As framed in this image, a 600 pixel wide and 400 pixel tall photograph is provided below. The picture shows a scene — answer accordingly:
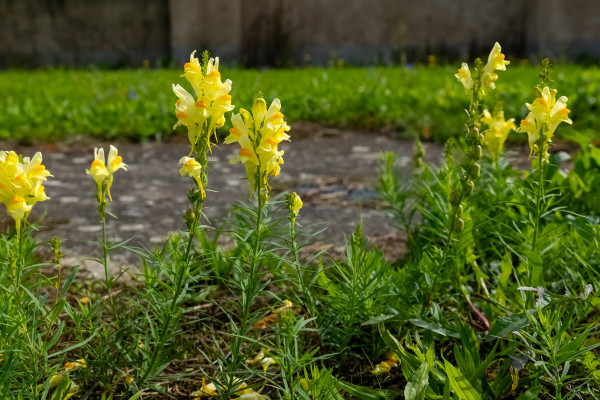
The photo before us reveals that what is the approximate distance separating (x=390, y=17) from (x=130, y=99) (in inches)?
317

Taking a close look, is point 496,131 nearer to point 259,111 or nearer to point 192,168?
point 259,111

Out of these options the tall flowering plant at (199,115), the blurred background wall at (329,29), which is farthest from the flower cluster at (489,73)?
the blurred background wall at (329,29)

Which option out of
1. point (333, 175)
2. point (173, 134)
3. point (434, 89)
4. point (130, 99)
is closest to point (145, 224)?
point (333, 175)

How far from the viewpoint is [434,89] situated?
692cm

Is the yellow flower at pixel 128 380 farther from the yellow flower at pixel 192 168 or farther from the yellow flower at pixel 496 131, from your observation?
the yellow flower at pixel 496 131

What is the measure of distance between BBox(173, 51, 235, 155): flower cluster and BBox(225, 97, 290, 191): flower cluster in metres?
0.04

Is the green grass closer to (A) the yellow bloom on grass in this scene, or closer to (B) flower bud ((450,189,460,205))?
(B) flower bud ((450,189,460,205))

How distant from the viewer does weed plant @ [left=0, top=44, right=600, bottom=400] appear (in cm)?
142

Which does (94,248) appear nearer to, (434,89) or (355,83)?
(434,89)

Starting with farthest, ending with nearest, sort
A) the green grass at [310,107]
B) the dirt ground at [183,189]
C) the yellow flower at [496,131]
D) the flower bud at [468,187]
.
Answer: the green grass at [310,107]
the dirt ground at [183,189]
the yellow flower at [496,131]
the flower bud at [468,187]

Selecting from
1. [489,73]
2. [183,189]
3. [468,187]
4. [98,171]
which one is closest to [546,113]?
[489,73]

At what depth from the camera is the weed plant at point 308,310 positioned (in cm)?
142

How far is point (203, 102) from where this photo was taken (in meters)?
1.40

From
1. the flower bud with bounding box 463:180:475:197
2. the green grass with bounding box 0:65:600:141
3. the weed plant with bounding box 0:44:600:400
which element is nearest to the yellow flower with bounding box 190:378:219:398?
the weed plant with bounding box 0:44:600:400
